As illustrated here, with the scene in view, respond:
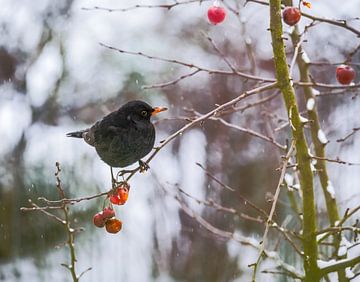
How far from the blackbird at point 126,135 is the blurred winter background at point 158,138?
7.43ft

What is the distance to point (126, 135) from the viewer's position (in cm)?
175

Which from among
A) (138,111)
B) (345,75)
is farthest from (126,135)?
(345,75)

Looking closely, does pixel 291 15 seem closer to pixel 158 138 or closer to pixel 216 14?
pixel 216 14

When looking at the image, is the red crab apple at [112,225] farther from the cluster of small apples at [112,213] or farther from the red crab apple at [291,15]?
the red crab apple at [291,15]

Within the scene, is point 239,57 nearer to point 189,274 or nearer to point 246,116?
point 246,116

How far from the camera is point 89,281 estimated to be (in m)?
4.54

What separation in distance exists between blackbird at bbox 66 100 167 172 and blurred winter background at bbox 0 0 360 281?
226 centimetres

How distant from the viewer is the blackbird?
5.74 ft

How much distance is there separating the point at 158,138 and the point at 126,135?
125 inches

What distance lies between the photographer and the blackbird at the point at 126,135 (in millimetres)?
1751

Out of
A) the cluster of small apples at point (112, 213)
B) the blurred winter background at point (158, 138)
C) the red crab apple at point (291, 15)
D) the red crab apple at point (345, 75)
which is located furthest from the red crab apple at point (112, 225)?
the blurred winter background at point (158, 138)

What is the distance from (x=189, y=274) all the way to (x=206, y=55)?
1801 millimetres

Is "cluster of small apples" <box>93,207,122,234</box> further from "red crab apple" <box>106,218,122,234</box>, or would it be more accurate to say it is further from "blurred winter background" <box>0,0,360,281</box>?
"blurred winter background" <box>0,0,360,281</box>

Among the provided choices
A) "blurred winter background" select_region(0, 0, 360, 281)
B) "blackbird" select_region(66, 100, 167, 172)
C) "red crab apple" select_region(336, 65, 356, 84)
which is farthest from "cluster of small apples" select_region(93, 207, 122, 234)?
"blurred winter background" select_region(0, 0, 360, 281)
